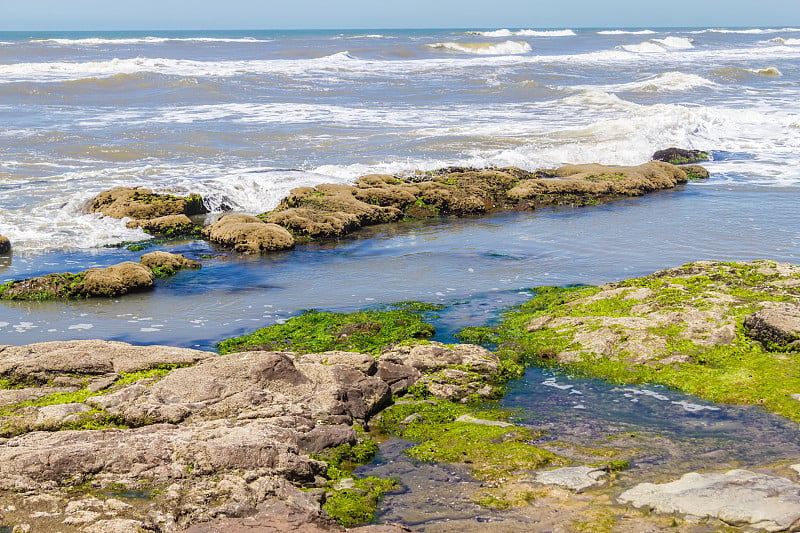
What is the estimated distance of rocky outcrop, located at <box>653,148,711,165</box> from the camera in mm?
22609

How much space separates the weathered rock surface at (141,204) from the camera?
1577 cm

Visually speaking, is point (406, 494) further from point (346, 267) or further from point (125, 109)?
point (125, 109)

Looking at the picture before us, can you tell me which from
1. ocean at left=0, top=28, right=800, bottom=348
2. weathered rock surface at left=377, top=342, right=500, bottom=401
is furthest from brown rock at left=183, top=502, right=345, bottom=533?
ocean at left=0, top=28, right=800, bottom=348

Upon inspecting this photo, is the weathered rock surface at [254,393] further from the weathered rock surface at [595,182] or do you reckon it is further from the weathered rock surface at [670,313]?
the weathered rock surface at [595,182]

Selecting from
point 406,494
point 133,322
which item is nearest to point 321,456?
point 406,494

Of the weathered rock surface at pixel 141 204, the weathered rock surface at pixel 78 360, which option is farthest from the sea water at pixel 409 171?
the weathered rock surface at pixel 78 360

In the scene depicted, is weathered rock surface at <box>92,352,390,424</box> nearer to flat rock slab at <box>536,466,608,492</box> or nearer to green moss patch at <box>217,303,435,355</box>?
green moss patch at <box>217,303,435,355</box>

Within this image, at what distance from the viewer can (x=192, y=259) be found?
1317 cm

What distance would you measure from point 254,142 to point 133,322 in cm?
1556

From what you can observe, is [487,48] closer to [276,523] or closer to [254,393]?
[254,393]

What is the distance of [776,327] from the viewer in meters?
7.71

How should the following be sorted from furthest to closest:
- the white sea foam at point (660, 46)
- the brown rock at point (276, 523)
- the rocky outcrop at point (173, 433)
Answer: the white sea foam at point (660, 46) < the rocky outcrop at point (173, 433) < the brown rock at point (276, 523)

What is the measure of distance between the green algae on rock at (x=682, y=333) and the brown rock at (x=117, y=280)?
206 inches

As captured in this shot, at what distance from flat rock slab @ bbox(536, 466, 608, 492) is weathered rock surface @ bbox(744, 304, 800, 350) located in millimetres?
3222
